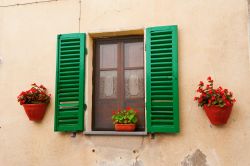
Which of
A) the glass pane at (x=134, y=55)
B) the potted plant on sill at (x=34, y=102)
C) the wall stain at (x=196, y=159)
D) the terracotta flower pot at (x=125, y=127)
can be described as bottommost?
the wall stain at (x=196, y=159)

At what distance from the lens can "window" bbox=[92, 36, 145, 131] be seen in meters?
4.88

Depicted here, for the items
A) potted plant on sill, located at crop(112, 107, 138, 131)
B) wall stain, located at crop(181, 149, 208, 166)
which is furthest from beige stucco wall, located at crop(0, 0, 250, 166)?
Result: potted plant on sill, located at crop(112, 107, 138, 131)

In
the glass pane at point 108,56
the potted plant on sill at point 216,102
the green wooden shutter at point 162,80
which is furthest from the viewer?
the glass pane at point 108,56

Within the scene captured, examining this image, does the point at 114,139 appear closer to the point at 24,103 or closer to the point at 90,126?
the point at 90,126

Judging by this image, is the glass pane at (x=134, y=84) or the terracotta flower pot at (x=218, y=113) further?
the glass pane at (x=134, y=84)

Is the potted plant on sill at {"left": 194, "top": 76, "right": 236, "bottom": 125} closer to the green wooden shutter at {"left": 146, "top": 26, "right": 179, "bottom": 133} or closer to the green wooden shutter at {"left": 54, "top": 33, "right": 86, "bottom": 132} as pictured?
the green wooden shutter at {"left": 146, "top": 26, "right": 179, "bottom": 133}

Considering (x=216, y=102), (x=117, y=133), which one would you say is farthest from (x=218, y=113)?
(x=117, y=133)

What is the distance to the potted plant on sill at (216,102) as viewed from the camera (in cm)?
407

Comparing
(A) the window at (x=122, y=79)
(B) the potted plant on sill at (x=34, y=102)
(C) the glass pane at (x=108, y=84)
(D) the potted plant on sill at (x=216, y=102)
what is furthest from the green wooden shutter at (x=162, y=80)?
(B) the potted plant on sill at (x=34, y=102)

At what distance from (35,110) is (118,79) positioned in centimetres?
133

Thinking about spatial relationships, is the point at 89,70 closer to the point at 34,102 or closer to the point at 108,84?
the point at 108,84

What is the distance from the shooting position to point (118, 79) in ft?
16.2

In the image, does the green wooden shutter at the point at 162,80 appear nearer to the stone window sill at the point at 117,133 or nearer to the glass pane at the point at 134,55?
the stone window sill at the point at 117,133

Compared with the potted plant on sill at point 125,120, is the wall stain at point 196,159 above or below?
below
